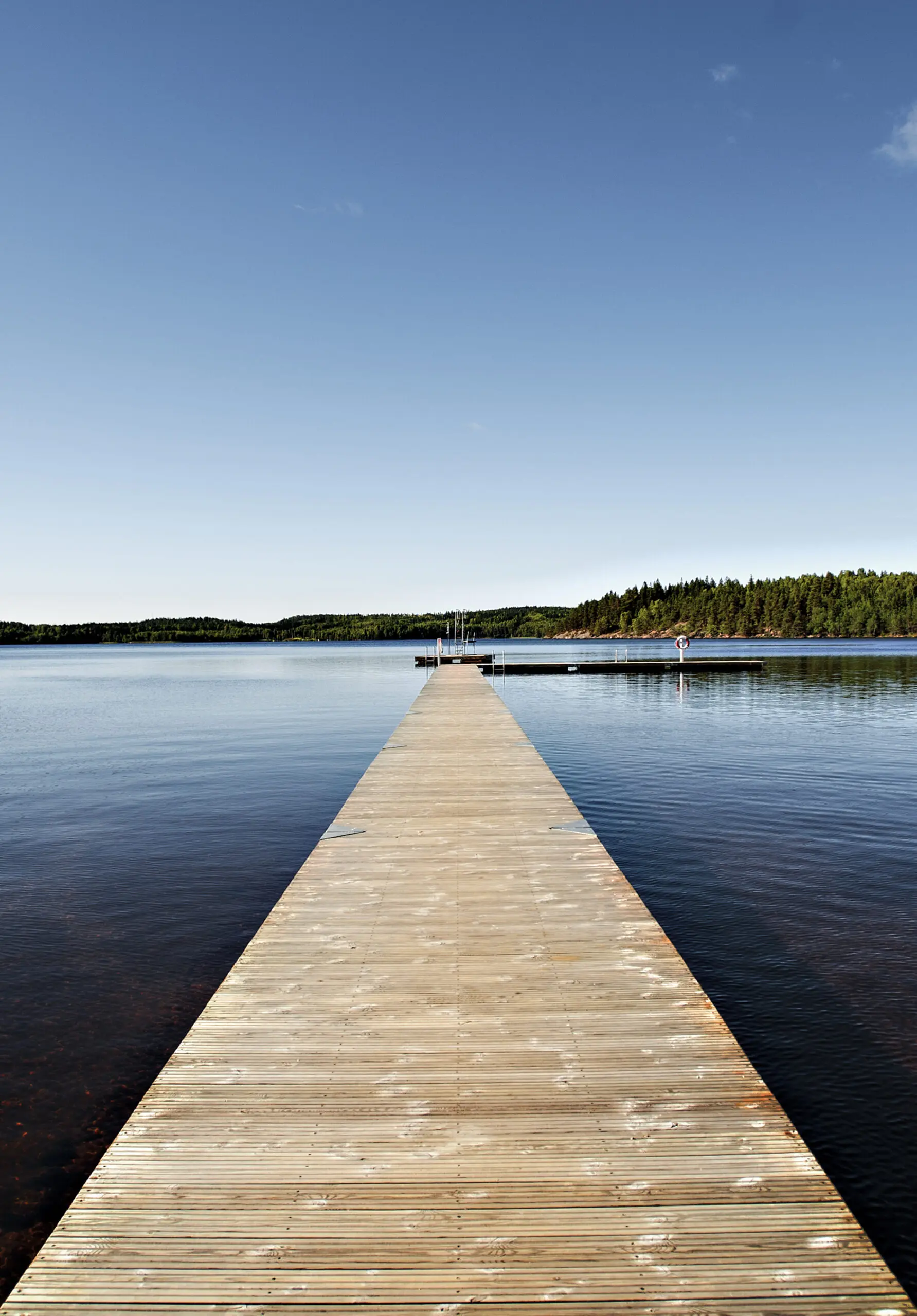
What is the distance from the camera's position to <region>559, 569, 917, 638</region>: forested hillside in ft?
535

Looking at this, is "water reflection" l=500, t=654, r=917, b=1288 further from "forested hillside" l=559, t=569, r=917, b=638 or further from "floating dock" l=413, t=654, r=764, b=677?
"forested hillside" l=559, t=569, r=917, b=638

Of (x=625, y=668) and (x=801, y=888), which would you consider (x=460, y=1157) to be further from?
(x=625, y=668)

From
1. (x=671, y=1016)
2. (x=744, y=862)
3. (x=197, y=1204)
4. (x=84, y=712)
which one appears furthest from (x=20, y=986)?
(x=84, y=712)

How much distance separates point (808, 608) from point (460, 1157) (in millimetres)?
187536

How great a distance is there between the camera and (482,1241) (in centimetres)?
330

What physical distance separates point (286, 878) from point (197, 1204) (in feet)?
28.3

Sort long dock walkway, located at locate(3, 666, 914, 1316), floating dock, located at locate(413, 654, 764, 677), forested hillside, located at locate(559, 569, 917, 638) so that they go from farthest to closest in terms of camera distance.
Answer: forested hillside, located at locate(559, 569, 917, 638) → floating dock, located at locate(413, 654, 764, 677) → long dock walkway, located at locate(3, 666, 914, 1316)

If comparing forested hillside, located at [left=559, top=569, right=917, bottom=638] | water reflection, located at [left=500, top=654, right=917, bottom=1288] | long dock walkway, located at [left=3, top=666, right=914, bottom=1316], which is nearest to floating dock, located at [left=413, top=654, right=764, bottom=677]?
water reflection, located at [left=500, top=654, right=917, bottom=1288]

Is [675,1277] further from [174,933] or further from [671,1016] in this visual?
[174,933]

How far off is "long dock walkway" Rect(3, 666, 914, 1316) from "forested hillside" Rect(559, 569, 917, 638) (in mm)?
178068

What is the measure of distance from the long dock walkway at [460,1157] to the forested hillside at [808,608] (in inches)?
7011

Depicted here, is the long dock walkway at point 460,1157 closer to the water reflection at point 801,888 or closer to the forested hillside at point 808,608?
the water reflection at point 801,888

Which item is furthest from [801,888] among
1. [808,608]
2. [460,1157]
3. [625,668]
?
[808,608]

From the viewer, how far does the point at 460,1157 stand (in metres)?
3.85
